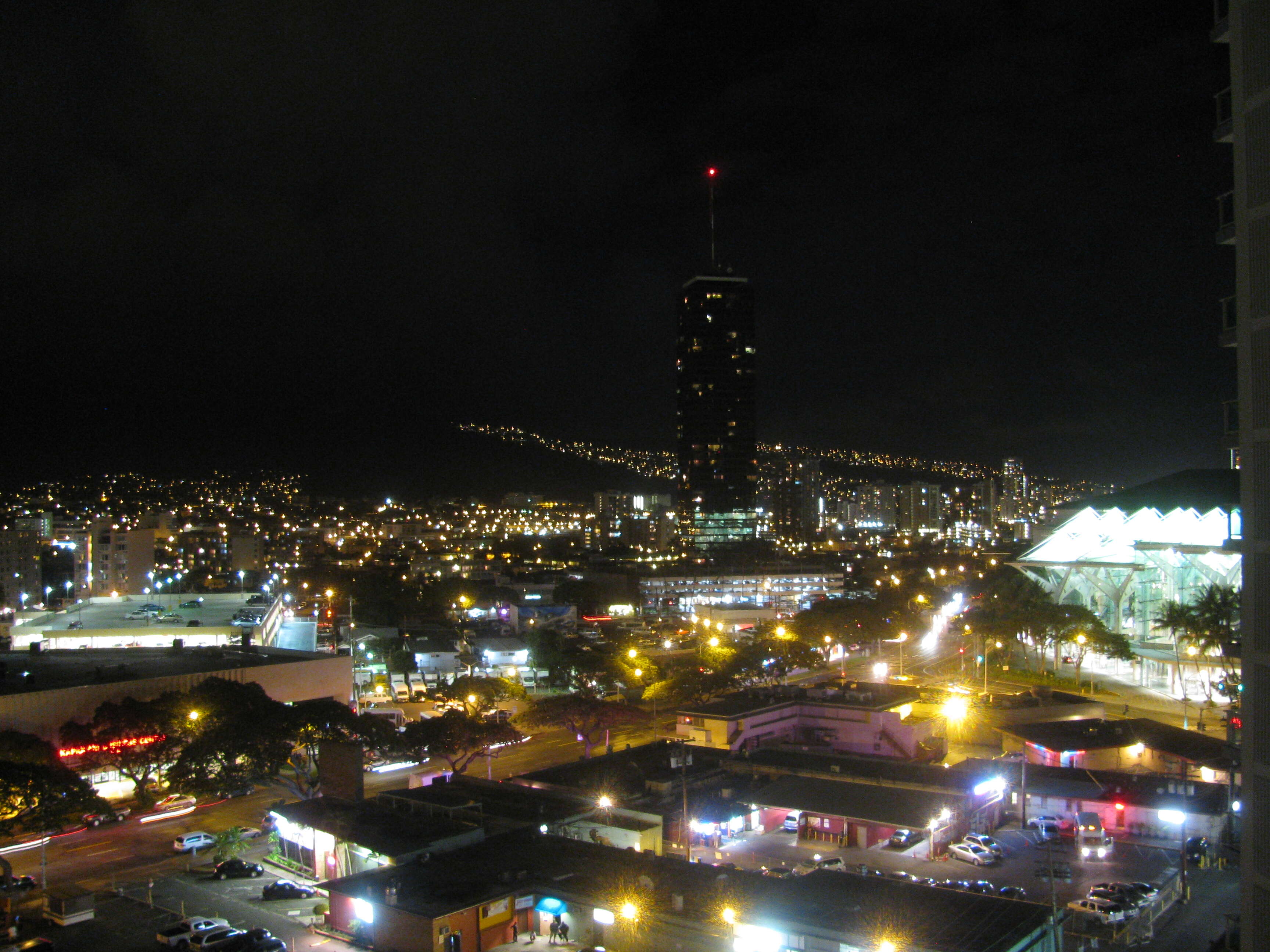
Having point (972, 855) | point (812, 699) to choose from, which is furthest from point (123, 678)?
point (972, 855)

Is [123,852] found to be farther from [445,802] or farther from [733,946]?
[733,946]

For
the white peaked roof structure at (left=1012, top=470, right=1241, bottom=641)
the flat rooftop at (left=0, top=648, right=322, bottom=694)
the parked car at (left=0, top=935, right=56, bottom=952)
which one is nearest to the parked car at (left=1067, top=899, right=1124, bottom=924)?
the parked car at (left=0, top=935, right=56, bottom=952)

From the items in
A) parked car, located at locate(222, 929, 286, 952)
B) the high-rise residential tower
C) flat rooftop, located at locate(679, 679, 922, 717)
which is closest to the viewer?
the high-rise residential tower

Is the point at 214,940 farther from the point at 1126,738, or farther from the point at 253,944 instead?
the point at 1126,738

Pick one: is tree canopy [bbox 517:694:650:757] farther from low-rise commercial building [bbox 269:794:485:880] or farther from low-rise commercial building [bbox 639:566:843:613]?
low-rise commercial building [bbox 639:566:843:613]

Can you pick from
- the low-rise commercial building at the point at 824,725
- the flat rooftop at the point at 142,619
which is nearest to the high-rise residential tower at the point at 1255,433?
the low-rise commercial building at the point at 824,725

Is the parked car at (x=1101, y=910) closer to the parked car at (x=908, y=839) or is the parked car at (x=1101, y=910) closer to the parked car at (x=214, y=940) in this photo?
the parked car at (x=908, y=839)
